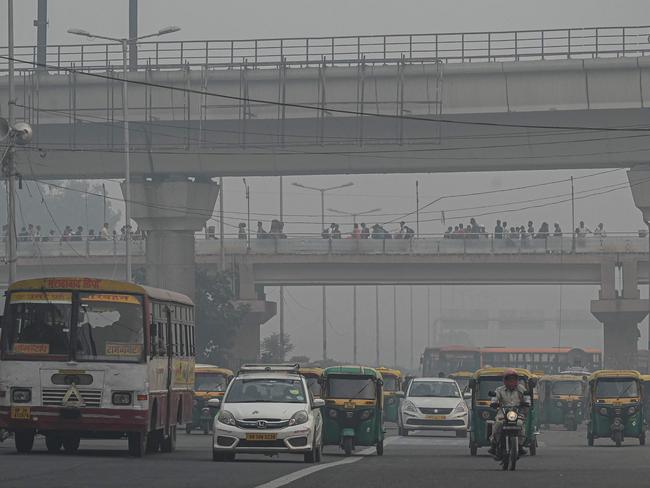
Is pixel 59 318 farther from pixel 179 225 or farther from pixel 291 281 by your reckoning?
pixel 291 281

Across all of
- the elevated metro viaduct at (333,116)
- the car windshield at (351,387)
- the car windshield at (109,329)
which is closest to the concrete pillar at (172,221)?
the elevated metro viaduct at (333,116)

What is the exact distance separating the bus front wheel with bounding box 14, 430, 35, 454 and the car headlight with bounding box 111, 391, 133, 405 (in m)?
1.63

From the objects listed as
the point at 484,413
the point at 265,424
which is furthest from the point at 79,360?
the point at 484,413

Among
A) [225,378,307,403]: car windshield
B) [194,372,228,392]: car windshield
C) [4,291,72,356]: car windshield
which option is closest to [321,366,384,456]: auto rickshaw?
[225,378,307,403]: car windshield

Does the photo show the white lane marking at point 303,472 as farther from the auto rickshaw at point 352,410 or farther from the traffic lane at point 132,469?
the auto rickshaw at point 352,410

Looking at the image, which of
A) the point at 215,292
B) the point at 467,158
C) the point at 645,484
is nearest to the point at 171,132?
the point at 467,158

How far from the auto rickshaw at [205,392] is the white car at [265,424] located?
18.9 metres

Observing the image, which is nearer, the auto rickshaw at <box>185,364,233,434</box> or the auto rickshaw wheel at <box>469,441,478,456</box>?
the auto rickshaw wheel at <box>469,441,478,456</box>

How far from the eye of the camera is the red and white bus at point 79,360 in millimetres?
26922

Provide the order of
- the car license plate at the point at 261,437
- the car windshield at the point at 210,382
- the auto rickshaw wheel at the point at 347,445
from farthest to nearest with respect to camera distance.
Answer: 1. the car windshield at the point at 210,382
2. the auto rickshaw wheel at the point at 347,445
3. the car license plate at the point at 261,437

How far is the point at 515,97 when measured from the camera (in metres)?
58.9

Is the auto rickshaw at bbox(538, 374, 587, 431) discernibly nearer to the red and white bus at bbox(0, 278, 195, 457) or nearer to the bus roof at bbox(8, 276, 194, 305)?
the red and white bus at bbox(0, 278, 195, 457)

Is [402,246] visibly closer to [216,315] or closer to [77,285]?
[216,315]

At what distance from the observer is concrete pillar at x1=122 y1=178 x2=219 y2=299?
65000mm
